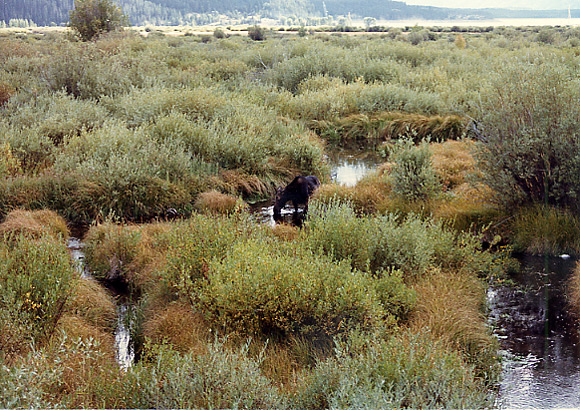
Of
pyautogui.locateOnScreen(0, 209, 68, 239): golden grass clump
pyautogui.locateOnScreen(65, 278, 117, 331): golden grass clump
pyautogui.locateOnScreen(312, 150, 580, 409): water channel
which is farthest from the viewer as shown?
pyautogui.locateOnScreen(0, 209, 68, 239): golden grass clump

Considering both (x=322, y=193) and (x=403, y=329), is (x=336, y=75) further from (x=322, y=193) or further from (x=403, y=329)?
(x=403, y=329)

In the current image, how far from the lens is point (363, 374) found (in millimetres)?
3771

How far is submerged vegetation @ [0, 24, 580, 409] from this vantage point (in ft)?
12.9

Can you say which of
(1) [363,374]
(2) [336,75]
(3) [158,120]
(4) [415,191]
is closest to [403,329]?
(1) [363,374]

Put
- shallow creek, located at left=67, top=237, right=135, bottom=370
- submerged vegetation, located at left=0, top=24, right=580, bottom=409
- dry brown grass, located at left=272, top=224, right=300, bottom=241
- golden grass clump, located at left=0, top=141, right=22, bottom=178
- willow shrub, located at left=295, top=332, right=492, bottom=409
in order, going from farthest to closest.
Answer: golden grass clump, located at left=0, top=141, right=22, bottom=178 → dry brown grass, located at left=272, top=224, right=300, bottom=241 → shallow creek, located at left=67, top=237, right=135, bottom=370 → submerged vegetation, located at left=0, top=24, right=580, bottom=409 → willow shrub, located at left=295, top=332, right=492, bottom=409

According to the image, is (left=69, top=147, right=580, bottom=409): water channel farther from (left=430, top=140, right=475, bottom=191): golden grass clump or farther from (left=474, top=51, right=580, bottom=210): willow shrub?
(left=430, top=140, right=475, bottom=191): golden grass clump

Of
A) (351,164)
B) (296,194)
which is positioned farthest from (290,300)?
(351,164)

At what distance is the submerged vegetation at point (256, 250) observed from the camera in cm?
393

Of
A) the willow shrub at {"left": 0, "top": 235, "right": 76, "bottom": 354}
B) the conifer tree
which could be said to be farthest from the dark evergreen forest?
the willow shrub at {"left": 0, "top": 235, "right": 76, "bottom": 354}

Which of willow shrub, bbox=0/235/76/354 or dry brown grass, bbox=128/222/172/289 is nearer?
willow shrub, bbox=0/235/76/354

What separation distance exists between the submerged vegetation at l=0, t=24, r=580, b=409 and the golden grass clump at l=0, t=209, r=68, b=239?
0.16 feet

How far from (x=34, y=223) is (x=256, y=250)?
12.8ft

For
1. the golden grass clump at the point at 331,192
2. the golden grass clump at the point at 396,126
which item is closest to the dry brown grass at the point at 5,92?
the golden grass clump at the point at 396,126

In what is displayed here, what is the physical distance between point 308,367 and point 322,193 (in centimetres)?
506
